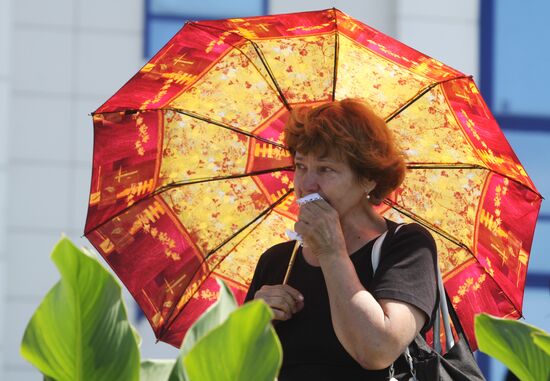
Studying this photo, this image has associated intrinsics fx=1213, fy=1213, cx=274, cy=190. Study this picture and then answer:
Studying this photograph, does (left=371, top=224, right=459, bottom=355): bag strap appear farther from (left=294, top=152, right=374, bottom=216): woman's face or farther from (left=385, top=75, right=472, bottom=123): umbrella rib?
(left=385, top=75, right=472, bottom=123): umbrella rib

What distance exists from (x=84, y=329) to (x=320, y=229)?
105 centimetres

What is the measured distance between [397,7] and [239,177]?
3.47 m

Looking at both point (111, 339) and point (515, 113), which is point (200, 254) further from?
point (515, 113)

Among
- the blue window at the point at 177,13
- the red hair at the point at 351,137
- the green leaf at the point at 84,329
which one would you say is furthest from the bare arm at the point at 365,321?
the blue window at the point at 177,13

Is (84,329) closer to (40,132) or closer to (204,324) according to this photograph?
(204,324)

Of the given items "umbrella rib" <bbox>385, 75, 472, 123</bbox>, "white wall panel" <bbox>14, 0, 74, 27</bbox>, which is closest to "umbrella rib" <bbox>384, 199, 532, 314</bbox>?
"umbrella rib" <bbox>385, 75, 472, 123</bbox>

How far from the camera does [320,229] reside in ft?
7.46

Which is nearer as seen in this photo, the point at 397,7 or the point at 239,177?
the point at 239,177

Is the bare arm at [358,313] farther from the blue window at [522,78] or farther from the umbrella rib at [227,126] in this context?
the blue window at [522,78]

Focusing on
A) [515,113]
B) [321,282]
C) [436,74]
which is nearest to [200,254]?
[321,282]

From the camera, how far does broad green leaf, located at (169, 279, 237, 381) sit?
49.6 inches

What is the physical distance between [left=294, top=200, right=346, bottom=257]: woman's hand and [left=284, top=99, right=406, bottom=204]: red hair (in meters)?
0.13

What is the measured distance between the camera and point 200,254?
2699 mm

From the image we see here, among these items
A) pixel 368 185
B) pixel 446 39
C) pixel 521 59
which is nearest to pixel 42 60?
pixel 446 39
